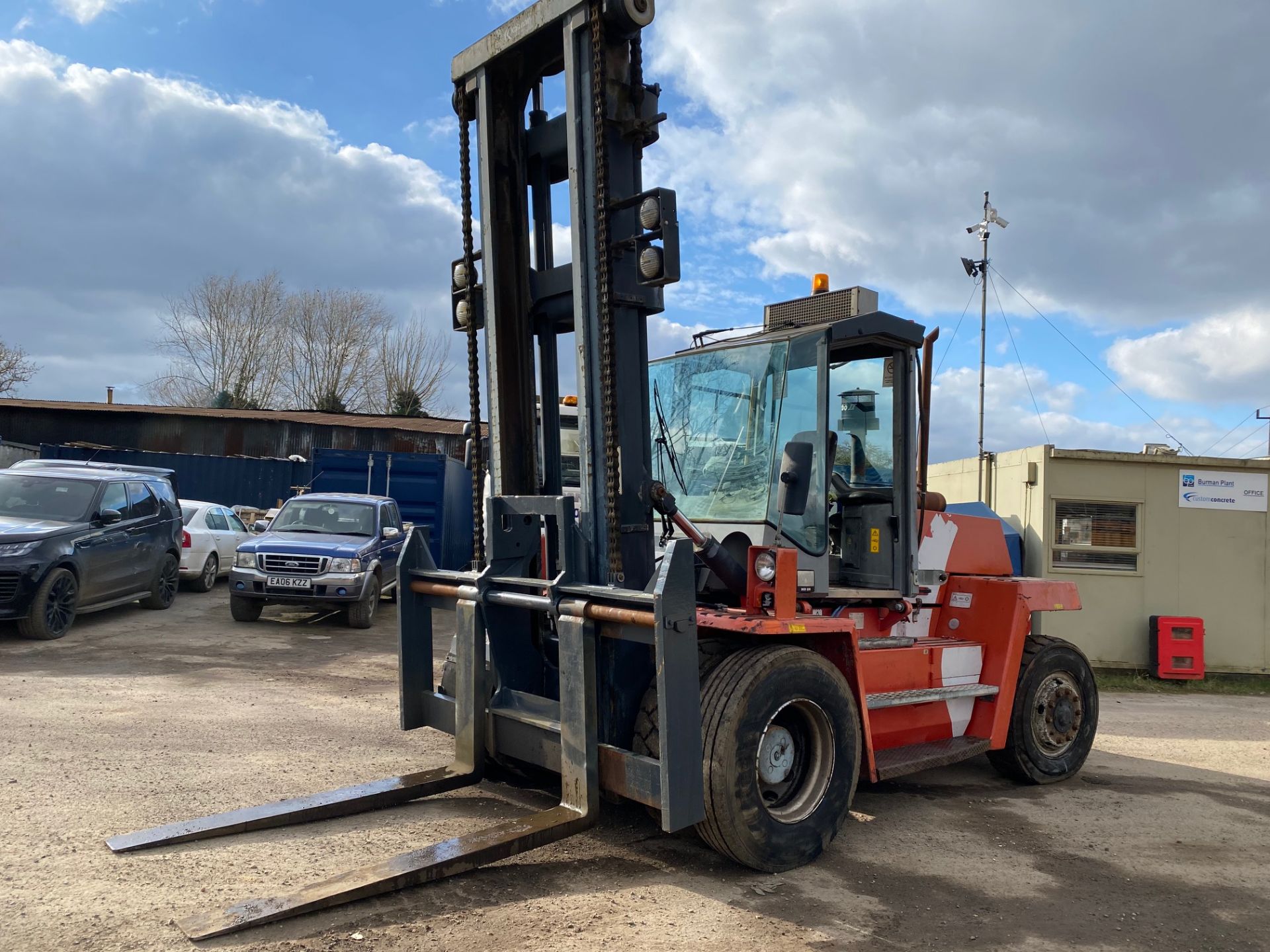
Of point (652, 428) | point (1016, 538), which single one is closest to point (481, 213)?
point (652, 428)

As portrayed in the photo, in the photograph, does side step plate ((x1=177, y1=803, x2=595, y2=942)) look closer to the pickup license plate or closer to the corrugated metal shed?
the pickup license plate

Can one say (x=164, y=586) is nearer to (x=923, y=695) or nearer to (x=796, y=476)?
(x=923, y=695)

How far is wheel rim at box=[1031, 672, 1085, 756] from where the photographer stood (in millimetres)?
6762

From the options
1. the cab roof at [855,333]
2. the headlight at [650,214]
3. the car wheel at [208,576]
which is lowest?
the car wheel at [208,576]

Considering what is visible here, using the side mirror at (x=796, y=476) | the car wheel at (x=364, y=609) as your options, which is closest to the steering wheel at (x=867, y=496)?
the side mirror at (x=796, y=476)

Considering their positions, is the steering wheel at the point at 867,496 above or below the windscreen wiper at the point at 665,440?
below

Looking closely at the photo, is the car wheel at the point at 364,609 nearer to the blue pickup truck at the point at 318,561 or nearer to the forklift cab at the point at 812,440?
the blue pickup truck at the point at 318,561

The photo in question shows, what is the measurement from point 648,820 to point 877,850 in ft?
3.96

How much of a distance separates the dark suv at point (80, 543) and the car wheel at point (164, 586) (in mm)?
13

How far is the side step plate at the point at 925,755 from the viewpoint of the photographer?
544cm

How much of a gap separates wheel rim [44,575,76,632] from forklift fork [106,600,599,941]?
730cm

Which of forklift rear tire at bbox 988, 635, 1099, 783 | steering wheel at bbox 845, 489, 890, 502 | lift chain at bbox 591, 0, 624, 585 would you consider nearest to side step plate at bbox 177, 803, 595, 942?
lift chain at bbox 591, 0, 624, 585

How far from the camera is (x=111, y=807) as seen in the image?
16.9 feet

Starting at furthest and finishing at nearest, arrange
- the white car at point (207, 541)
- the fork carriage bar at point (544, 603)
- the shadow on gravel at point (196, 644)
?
1. the white car at point (207, 541)
2. the shadow on gravel at point (196, 644)
3. the fork carriage bar at point (544, 603)
